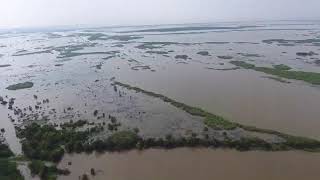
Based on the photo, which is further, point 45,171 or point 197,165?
→ point 197,165

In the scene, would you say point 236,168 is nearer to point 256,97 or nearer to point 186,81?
point 256,97

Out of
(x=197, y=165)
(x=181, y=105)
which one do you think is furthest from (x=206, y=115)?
(x=197, y=165)

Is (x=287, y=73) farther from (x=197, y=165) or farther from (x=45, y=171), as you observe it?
(x=45, y=171)

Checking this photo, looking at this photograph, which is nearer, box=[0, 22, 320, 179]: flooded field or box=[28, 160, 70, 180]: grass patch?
box=[28, 160, 70, 180]: grass patch

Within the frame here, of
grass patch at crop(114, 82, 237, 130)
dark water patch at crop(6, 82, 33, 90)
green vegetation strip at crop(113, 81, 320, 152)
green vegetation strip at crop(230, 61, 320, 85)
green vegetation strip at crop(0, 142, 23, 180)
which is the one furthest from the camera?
dark water patch at crop(6, 82, 33, 90)

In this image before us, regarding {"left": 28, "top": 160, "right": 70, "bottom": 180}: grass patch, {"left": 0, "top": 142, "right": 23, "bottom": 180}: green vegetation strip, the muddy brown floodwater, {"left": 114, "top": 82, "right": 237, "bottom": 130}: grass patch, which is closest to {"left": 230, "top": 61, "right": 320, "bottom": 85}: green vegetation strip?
{"left": 114, "top": 82, "right": 237, "bottom": 130}: grass patch

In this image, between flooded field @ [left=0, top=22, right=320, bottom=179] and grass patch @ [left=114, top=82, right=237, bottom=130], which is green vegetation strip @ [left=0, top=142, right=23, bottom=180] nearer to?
flooded field @ [left=0, top=22, right=320, bottom=179]

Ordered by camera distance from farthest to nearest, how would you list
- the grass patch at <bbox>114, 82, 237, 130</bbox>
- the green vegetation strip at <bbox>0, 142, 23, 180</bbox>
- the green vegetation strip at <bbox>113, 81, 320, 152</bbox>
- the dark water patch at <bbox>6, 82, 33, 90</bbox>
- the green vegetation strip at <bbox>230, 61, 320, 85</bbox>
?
1. the dark water patch at <bbox>6, 82, 33, 90</bbox>
2. the green vegetation strip at <bbox>230, 61, 320, 85</bbox>
3. the grass patch at <bbox>114, 82, 237, 130</bbox>
4. the green vegetation strip at <bbox>113, 81, 320, 152</bbox>
5. the green vegetation strip at <bbox>0, 142, 23, 180</bbox>

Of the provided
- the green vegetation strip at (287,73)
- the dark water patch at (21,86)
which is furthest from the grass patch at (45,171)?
the green vegetation strip at (287,73)
